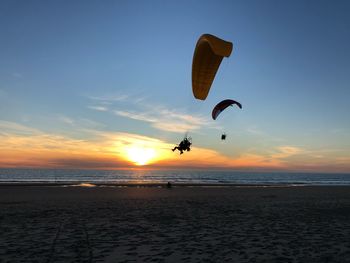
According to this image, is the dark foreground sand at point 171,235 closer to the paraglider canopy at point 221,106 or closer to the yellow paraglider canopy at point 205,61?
the yellow paraglider canopy at point 205,61

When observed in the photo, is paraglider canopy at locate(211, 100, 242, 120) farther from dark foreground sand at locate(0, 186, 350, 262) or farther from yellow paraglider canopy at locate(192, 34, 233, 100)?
dark foreground sand at locate(0, 186, 350, 262)

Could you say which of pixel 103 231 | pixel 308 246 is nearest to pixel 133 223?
pixel 103 231

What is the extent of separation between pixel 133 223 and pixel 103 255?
18.1ft

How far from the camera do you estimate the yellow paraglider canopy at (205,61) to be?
15547 mm

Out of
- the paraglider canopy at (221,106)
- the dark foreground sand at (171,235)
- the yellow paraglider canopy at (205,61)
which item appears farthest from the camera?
the paraglider canopy at (221,106)

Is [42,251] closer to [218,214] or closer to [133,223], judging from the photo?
[133,223]

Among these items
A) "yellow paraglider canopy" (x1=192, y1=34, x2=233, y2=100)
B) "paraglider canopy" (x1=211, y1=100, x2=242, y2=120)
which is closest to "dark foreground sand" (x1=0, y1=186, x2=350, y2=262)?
"yellow paraglider canopy" (x1=192, y1=34, x2=233, y2=100)

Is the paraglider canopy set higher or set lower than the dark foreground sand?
higher

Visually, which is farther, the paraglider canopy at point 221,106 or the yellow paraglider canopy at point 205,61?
the paraglider canopy at point 221,106

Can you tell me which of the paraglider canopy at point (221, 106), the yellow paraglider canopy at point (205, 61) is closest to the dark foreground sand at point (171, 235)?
the yellow paraglider canopy at point (205, 61)

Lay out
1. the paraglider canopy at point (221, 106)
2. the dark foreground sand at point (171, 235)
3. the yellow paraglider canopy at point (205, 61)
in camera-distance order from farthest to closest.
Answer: the paraglider canopy at point (221, 106) → the yellow paraglider canopy at point (205, 61) → the dark foreground sand at point (171, 235)

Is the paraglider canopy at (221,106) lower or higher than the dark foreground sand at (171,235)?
higher

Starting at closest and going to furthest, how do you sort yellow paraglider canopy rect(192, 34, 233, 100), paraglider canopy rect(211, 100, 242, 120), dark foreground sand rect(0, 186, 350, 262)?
dark foreground sand rect(0, 186, 350, 262)
yellow paraglider canopy rect(192, 34, 233, 100)
paraglider canopy rect(211, 100, 242, 120)

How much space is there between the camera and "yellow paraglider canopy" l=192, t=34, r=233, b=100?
15.5 m
